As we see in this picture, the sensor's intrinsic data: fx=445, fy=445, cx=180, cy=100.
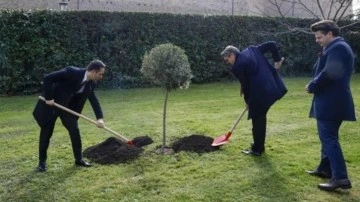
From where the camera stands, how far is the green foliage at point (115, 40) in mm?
13172

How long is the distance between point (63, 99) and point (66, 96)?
58 mm

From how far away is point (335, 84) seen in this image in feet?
16.6

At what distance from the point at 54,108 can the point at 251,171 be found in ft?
9.17

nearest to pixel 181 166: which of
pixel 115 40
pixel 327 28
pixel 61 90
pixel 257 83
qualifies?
pixel 257 83

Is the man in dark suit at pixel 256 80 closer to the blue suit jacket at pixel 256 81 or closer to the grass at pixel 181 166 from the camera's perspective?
the blue suit jacket at pixel 256 81

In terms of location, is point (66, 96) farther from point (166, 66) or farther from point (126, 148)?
point (166, 66)

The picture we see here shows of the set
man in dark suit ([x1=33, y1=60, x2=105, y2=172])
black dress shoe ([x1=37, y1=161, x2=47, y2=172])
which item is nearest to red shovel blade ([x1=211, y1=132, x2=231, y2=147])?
man in dark suit ([x1=33, y1=60, x2=105, y2=172])

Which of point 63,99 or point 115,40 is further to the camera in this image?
point 115,40

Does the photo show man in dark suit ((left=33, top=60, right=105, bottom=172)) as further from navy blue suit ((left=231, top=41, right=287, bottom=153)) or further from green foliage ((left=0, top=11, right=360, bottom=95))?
green foliage ((left=0, top=11, right=360, bottom=95))

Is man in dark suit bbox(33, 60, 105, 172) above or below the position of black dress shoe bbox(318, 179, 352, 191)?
above

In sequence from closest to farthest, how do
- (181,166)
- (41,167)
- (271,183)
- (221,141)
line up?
(271,183)
(41,167)
(181,166)
(221,141)

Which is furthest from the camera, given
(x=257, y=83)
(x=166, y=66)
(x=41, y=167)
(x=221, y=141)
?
(x=221, y=141)

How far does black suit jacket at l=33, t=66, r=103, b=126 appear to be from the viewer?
229 inches

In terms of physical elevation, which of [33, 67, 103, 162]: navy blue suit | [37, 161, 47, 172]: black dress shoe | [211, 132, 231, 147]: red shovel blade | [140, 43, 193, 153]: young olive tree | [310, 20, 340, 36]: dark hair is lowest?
[37, 161, 47, 172]: black dress shoe
